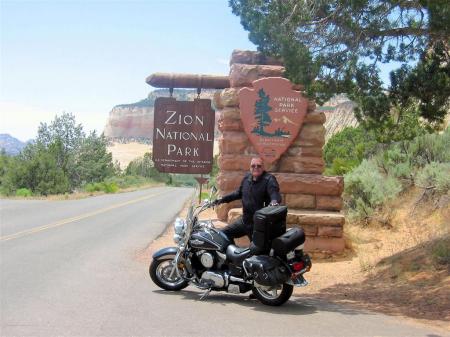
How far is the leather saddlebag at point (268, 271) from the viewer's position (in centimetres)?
704

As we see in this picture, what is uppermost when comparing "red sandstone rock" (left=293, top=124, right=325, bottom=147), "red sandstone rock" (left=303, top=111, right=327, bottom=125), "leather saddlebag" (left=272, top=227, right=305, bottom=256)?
"red sandstone rock" (left=303, top=111, right=327, bottom=125)

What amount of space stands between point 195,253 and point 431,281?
367 cm

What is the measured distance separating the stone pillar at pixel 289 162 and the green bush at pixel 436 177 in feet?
10.9

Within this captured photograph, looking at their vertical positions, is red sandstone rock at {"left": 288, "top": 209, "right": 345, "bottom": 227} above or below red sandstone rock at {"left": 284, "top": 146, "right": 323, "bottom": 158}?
below

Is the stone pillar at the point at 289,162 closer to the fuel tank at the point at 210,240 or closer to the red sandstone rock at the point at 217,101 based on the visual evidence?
the red sandstone rock at the point at 217,101

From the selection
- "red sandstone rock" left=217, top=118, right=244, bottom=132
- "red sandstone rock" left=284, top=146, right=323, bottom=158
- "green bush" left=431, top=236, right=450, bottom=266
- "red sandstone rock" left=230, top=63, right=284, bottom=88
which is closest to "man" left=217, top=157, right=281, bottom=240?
"green bush" left=431, top=236, right=450, bottom=266

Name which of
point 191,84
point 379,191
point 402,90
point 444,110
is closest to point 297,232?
point 402,90

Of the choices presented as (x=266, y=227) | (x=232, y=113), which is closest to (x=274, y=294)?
(x=266, y=227)

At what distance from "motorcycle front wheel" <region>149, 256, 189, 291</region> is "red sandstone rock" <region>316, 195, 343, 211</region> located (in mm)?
4484

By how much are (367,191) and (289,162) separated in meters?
4.06

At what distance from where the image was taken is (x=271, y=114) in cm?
1190

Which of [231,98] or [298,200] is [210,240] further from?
[231,98]

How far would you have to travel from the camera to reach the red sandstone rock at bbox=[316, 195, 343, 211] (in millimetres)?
11844

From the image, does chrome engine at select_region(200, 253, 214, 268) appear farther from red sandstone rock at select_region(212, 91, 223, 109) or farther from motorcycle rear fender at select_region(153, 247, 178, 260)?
red sandstone rock at select_region(212, 91, 223, 109)
